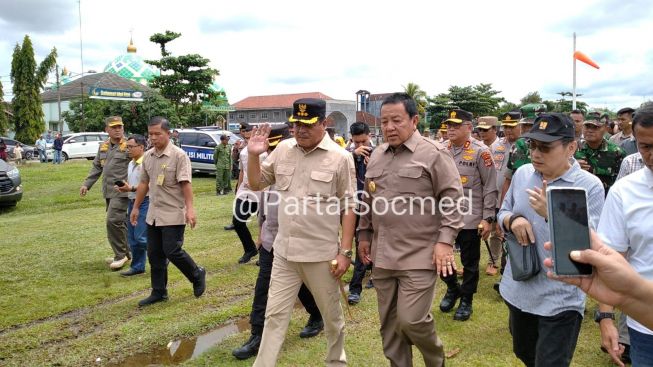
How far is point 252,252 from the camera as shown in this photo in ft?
22.7

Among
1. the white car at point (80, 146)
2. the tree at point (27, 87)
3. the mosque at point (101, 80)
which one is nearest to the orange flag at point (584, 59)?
the white car at point (80, 146)

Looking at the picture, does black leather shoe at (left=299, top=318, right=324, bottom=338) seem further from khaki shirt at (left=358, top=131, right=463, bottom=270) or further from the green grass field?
khaki shirt at (left=358, top=131, right=463, bottom=270)

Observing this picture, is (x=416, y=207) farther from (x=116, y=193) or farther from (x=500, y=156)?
(x=116, y=193)

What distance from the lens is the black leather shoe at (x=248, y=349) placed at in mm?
3875

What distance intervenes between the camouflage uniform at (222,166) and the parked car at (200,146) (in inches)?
164

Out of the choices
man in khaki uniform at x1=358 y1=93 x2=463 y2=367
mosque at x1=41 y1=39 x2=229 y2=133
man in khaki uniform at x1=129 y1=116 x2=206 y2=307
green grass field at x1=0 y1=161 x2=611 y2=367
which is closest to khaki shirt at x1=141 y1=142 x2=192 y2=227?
man in khaki uniform at x1=129 y1=116 x2=206 y2=307

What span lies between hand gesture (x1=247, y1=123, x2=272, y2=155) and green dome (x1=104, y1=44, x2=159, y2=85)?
194 ft

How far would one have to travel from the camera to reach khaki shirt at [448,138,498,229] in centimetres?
473

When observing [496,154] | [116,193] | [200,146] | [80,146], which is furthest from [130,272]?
[80,146]

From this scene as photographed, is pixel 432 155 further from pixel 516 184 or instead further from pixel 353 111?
pixel 353 111

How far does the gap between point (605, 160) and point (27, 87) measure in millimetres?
41896

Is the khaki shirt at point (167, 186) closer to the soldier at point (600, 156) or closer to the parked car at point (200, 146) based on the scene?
the soldier at point (600, 156)

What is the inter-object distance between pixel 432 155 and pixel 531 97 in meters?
64.0

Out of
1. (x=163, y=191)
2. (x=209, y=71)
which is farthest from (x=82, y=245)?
(x=209, y=71)
